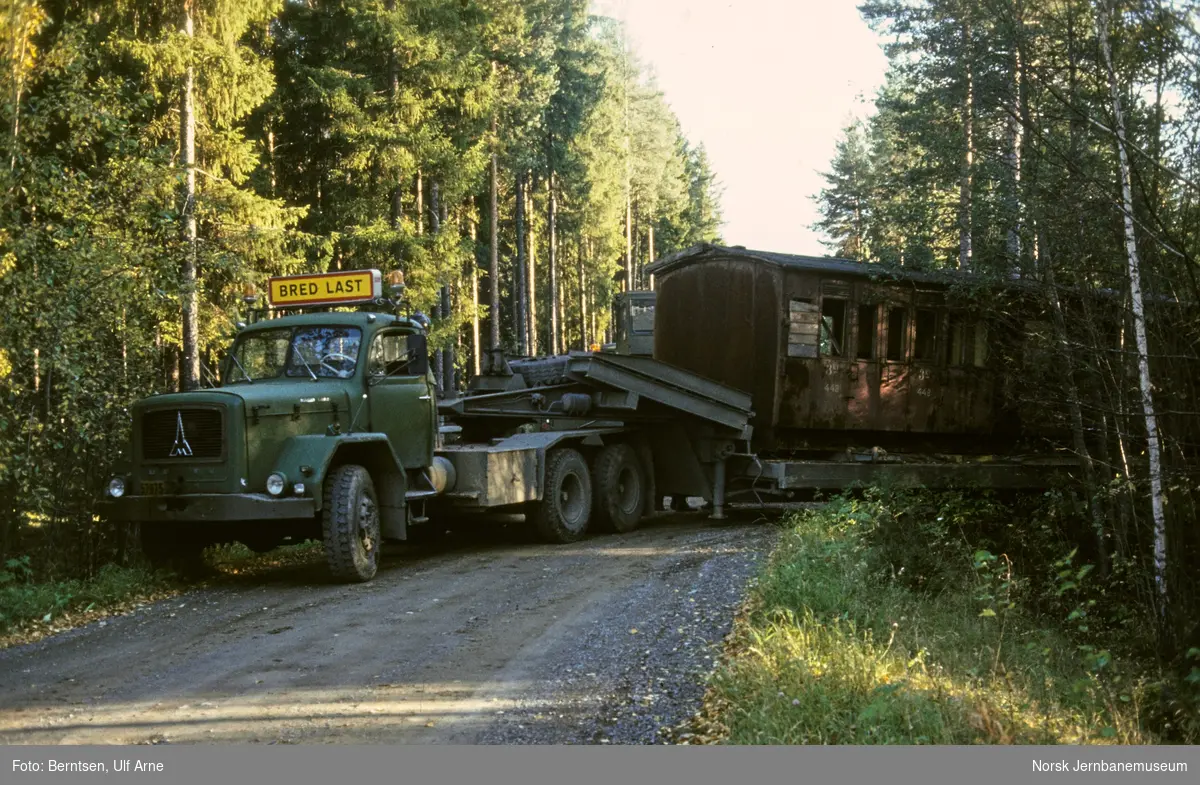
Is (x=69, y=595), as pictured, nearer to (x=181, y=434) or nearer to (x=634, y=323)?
(x=181, y=434)

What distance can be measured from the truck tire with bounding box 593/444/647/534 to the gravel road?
10.6ft

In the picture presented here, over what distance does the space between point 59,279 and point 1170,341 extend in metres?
8.63

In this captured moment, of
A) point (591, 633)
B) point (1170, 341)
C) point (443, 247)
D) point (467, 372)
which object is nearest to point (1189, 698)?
point (1170, 341)

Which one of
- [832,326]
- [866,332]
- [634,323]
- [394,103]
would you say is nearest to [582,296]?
[634,323]

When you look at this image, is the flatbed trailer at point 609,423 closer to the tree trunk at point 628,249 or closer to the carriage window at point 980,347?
the carriage window at point 980,347

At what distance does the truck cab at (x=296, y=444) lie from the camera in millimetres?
9258

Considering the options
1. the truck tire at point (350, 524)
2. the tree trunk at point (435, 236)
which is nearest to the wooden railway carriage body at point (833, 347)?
the truck tire at point (350, 524)

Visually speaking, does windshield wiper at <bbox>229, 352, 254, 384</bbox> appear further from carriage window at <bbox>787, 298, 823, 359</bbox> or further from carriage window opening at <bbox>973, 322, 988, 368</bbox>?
carriage window opening at <bbox>973, 322, 988, 368</bbox>

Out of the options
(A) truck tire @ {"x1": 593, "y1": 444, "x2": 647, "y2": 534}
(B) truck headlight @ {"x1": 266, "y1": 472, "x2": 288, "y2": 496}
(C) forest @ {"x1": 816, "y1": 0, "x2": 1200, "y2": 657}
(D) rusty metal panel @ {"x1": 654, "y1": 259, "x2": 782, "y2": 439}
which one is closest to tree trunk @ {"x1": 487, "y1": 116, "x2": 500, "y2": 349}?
(D) rusty metal panel @ {"x1": 654, "y1": 259, "x2": 782, "y2": 439}

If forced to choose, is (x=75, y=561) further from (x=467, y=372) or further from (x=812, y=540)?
(x=467, y=372)

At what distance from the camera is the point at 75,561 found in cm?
945

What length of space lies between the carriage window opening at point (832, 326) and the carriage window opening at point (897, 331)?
79 cm

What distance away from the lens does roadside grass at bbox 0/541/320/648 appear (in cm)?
796

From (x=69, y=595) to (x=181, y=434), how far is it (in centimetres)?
159
